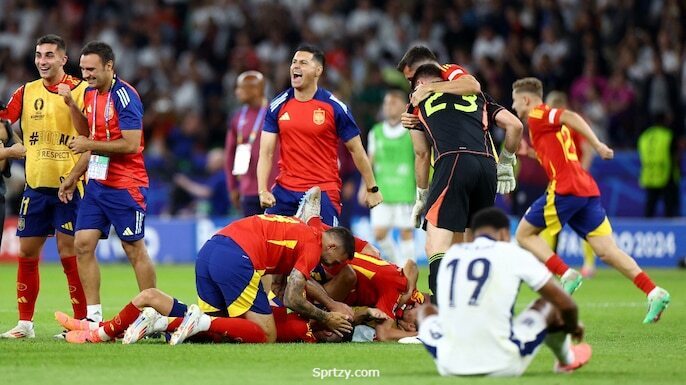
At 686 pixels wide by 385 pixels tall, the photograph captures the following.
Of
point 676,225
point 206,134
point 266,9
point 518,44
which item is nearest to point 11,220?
point 206,134

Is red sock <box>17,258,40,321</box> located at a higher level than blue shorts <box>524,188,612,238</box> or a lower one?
lower

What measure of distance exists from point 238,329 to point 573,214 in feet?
14.8

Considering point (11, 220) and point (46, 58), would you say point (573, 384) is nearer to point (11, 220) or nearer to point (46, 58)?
point (46, 58)

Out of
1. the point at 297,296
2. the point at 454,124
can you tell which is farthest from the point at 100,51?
the point at 454,124

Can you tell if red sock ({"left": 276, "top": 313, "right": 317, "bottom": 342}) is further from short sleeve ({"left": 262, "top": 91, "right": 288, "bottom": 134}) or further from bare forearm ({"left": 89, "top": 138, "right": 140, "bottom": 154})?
short sleeve ({"left": 262, "top": 91, "right": 288, "bottom": 134})

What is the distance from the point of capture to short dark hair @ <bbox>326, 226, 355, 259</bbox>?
34.4 ft

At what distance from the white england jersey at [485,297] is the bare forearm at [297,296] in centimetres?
239

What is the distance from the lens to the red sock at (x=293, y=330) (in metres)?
10.9

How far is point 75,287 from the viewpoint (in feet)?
38.4

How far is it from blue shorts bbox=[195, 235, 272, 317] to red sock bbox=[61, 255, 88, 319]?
157cm

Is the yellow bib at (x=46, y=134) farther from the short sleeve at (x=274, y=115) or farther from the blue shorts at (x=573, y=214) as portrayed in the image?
the blue shorts at (x=573, y=214)

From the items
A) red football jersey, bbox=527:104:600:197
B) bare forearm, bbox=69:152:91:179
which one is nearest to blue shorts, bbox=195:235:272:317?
bare forearm, bbox=69:152:91:179

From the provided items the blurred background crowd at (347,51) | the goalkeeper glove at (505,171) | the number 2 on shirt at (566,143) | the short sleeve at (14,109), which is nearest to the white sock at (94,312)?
the short sleeve at (14,109)

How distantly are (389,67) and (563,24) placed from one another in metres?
3.36
